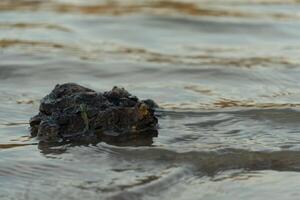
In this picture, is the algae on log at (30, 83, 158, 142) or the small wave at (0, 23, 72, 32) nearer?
the algae on log at (30, 83, 158, 142)

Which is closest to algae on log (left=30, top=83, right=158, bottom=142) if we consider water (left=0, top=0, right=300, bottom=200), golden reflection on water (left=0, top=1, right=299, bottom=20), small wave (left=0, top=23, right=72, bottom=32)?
water (left=0, top=0, right=300, bottom=200)

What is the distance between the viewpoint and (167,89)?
5754 millimetres

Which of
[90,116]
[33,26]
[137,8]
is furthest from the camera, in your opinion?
[137,8]

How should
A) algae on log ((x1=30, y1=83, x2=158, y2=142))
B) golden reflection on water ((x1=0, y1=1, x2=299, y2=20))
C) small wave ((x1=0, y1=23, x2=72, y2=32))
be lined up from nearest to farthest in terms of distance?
algae on log ((x1=30, y1=83, x2=158, y2=142))
small wave ((x1=0, y1=23, x2=72, y2=32))
golden reflection on water ((x1=0, y1=1, x2=299, y2=20))

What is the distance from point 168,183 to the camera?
3.62m

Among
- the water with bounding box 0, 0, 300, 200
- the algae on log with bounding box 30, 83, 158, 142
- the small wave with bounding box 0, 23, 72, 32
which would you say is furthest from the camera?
the small wave with bounding box 0, 23, 72, 32

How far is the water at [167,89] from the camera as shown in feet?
12.0

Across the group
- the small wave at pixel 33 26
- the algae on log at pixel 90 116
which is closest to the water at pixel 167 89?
the small wave at pixel 33 26

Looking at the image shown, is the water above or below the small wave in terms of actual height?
below

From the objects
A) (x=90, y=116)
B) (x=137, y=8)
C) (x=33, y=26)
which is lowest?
(x=90, y=116)

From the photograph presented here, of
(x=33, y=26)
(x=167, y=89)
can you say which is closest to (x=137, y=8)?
(x=33, y=26)

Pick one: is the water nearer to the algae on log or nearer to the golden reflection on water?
the golden reflection on water

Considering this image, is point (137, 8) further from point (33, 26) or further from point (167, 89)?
point (167, 89)

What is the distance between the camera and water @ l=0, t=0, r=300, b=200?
3668mm
